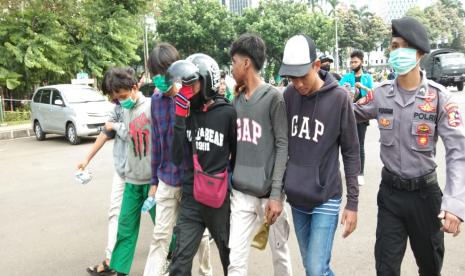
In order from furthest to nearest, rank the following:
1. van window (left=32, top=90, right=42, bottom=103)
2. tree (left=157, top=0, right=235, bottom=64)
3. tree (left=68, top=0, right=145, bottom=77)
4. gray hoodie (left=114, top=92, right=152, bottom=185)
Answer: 1. tree (left=157, top=0, right=235, bottom=64)
2. tree (left=68, top=0, right=145, bottom=77)
3. van window (left=32, top=90, right=42, bottom=103)
4. gray hoodie (left=114, top=92, right=152, bottom=185)

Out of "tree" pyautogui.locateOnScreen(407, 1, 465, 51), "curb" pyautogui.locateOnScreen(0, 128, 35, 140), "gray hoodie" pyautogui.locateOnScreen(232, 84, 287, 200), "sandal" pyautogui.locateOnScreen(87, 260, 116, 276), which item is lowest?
"sandal" pyautogui.locateOnScreen(87, 260, 116, 276)

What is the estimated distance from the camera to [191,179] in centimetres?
305

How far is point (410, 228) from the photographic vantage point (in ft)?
8.95

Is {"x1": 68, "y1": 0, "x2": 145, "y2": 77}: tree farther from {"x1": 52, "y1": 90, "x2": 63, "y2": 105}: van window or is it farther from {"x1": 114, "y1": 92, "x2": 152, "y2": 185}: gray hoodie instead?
{"x1": 114, "y1": 92, "x2": 152, "y2": 185}: gray hoodie

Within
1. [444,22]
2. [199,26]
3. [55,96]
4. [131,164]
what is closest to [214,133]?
[131,164]

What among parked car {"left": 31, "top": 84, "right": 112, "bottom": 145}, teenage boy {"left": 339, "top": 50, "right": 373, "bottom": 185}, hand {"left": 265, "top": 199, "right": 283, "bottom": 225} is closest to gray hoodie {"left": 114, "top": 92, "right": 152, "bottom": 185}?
hand {"left": 265, "top": 199, "right": 283, "bottom": 225}

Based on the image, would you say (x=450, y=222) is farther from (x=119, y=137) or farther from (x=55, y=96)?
(x=55, y=96)

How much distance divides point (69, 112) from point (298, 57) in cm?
1099

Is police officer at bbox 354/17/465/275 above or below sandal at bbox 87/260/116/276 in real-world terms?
above

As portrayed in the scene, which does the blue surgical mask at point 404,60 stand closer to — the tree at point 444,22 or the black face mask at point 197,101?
the black face mask at point 197,101

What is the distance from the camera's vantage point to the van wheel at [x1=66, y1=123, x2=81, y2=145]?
40.6 feet

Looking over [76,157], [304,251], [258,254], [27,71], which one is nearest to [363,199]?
[258,254]

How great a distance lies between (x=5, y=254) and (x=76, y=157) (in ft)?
19.0

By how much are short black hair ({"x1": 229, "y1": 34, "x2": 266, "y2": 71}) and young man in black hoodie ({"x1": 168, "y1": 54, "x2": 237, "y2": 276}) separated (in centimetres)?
18
